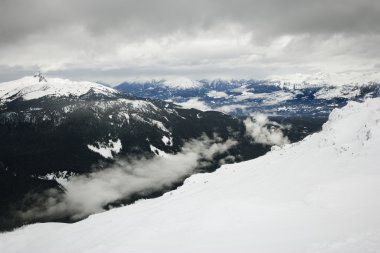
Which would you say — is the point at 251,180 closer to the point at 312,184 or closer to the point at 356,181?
the point at 312,184

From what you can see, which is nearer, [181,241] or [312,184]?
[181,241]

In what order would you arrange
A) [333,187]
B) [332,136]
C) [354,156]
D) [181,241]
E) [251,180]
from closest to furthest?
[181,241], [333,187], [354,156], [251,180], [332,136]

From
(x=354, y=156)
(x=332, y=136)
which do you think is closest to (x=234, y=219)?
(x=354, y=156)

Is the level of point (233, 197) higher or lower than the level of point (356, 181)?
lower

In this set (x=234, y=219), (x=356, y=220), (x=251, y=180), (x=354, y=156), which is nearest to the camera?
(x=356, y=220)

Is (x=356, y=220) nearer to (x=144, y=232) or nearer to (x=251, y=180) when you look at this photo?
(x=144, y=232)

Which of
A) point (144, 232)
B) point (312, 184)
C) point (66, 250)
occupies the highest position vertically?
point (312, 184)
